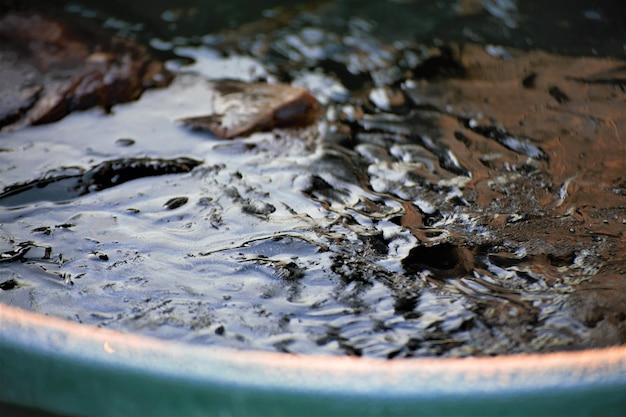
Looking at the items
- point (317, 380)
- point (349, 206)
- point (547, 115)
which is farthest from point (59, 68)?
point (317, 380)

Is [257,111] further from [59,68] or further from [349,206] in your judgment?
[59,68]

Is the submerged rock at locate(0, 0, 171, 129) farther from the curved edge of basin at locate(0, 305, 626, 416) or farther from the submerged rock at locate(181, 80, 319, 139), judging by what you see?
the curved edge of basin at locate(0, 305, 626, 416)

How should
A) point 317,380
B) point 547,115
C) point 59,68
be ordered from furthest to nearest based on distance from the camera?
point 59,68
point 547,115
point 317,380

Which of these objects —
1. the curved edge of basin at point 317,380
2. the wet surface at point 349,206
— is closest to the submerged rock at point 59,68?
the wet surface at point 349,206

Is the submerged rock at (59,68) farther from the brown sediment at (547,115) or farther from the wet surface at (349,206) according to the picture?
the brown sediment at (547,115)

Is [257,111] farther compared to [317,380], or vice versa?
[257,111]

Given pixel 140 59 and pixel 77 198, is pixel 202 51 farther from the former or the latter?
pixel 77 198

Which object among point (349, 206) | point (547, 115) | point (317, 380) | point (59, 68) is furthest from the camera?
point (59, 68)

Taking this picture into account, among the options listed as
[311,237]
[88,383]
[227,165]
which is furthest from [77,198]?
[88,383]
